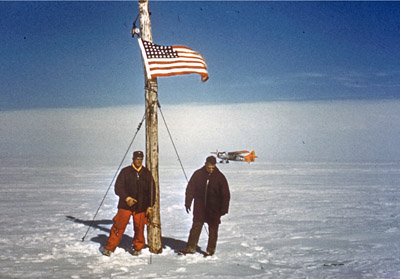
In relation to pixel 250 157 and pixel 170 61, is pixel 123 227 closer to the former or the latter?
pixel 170 61

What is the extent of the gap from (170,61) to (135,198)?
8.89 feet

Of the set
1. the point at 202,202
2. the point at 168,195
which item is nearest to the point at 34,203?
the point at 168,195

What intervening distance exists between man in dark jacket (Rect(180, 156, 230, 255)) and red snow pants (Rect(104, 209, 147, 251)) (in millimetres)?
912

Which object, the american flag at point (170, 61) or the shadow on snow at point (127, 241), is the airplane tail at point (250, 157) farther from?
the american flag at point (170, 61)

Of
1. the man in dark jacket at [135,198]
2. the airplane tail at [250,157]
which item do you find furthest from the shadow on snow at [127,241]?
the airplane tail at [250,157]

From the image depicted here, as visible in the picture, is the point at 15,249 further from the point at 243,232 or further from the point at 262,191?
the point at 262,191

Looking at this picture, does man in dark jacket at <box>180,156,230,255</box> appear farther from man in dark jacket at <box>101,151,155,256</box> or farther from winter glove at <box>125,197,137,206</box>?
winter glove at <box>125,197,137,206</box>

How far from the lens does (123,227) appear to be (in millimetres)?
7594

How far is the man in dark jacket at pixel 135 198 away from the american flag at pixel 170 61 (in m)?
1.62

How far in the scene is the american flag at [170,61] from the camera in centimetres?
750

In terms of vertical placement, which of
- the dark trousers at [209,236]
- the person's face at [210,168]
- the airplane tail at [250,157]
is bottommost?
the airplane tail at [250,157]

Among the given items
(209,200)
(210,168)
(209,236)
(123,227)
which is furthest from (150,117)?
(209,236)

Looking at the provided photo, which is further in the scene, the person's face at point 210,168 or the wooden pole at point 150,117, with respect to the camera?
the wooden pole at point 150,117

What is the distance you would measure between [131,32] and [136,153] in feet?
7.77
